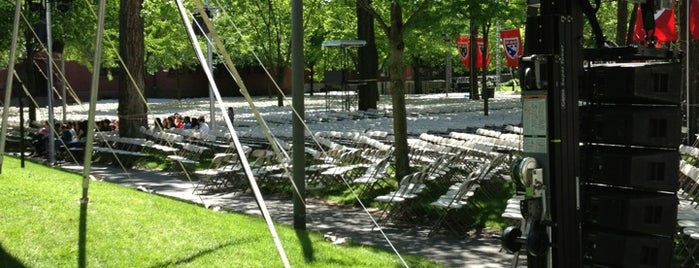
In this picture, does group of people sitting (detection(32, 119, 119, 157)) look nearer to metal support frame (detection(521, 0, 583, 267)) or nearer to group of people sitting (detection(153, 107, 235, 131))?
group of people sitting (detection(153, 107, 235, 131))

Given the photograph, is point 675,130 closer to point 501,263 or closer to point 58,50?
point 501,263

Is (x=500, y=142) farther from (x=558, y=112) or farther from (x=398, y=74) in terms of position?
(x=558, y=112)

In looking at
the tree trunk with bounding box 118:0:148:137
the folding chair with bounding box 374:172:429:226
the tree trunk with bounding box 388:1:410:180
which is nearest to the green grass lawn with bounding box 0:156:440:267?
the folding chair with bounding box 374:172:429:226

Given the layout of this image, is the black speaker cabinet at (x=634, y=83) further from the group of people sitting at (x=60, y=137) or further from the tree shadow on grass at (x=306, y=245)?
the group of people sitting at (x=60, y=137)

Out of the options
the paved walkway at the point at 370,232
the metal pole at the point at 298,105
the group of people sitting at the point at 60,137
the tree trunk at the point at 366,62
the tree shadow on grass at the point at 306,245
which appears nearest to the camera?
the tree shadow on grass at the point at 306,245

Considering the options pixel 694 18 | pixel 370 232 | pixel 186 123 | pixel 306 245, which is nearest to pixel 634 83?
pixel 306 245

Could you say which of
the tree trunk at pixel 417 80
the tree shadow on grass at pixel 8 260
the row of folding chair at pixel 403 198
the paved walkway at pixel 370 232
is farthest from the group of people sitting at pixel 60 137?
the tree trunk at pixel 417 80

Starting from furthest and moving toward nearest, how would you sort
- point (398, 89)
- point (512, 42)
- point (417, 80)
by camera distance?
point (417, 80) < point (512, 42) < point (398, 89)

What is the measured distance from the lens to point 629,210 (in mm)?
5680

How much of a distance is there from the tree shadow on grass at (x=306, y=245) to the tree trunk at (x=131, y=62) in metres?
15.3

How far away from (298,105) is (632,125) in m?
5.78

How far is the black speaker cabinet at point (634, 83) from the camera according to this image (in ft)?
19.0

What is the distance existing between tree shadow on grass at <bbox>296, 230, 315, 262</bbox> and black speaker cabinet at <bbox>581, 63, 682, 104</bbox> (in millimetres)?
3354

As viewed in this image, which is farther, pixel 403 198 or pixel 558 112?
pixel 403 198
